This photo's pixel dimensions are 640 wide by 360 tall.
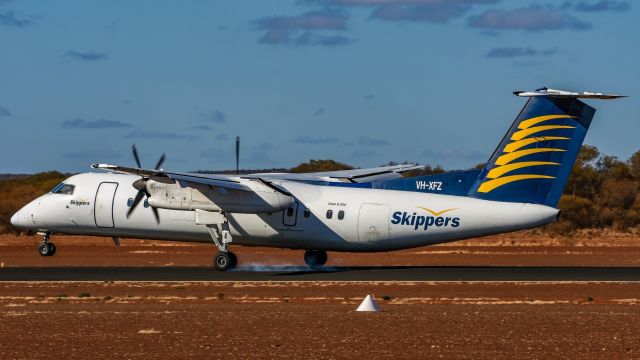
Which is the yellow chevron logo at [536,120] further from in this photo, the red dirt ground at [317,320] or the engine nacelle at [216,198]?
the engine nacelle at [216,198]

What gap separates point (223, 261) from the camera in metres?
35.0

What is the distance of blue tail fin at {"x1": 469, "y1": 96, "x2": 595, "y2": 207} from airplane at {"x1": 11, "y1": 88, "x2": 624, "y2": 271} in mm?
29

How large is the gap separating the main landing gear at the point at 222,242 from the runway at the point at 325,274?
13.0 inches

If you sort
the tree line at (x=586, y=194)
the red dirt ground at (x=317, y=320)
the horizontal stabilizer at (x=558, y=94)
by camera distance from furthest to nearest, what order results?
the tree line at (x=586, y=194)
the horizontal stabilizer at (x=558, y=94)
the red dirt ground at (x=317, y=320)

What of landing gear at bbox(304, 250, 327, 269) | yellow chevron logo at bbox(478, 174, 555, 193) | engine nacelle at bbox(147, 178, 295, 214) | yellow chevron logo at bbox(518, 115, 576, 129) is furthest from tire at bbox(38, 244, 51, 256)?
yellow chevron logo at bbox(518, 115, 576, 129)

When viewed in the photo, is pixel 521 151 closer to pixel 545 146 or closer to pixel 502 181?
pixel 545 146

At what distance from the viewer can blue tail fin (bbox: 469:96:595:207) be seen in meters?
31.9

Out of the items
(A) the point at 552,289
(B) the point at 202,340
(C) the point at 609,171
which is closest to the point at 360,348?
(B) the point at 202,340

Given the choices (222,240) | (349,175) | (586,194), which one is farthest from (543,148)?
(586,194)

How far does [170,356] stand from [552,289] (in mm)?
13991

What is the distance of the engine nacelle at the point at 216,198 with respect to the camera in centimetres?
3384

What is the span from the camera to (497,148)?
32.5m

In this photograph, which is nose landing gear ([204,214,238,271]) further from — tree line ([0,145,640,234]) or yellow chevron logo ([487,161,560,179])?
tree line ([0,145,640,234])

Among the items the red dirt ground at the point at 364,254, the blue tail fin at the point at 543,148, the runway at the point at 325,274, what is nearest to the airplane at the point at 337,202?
the blue tail fin at the point at 543,148
